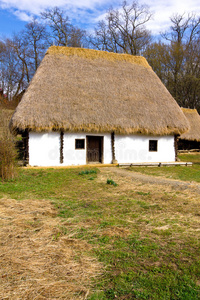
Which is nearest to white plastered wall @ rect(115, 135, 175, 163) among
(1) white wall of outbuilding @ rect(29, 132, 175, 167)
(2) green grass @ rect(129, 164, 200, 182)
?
(1) white wall of outbuilding @ rect(29, 132, 175, 167)

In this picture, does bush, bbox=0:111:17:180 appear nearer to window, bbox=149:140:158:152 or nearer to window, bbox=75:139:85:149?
window, bbox=75:139:85:149

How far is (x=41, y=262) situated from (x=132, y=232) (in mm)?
1655

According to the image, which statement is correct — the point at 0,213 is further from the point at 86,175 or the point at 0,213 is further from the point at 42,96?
the point at 42,96

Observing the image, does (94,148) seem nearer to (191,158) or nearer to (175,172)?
(175,172)

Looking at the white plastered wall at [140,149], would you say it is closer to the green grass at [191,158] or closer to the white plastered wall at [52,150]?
the green grass at [191,158]

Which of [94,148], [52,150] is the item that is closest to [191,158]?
[94,148]

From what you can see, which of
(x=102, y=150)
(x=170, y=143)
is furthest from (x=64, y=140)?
(x=170, y=143)

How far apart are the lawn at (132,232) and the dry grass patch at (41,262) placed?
122 mm

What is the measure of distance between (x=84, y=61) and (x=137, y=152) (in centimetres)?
687

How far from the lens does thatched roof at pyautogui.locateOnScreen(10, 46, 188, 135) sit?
12.1 m

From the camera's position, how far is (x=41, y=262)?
3045 mm

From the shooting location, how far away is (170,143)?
599 inches

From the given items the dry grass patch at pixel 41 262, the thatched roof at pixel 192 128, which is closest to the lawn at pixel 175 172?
the dry grass patch at pixel 41 262

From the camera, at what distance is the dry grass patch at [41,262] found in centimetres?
253
